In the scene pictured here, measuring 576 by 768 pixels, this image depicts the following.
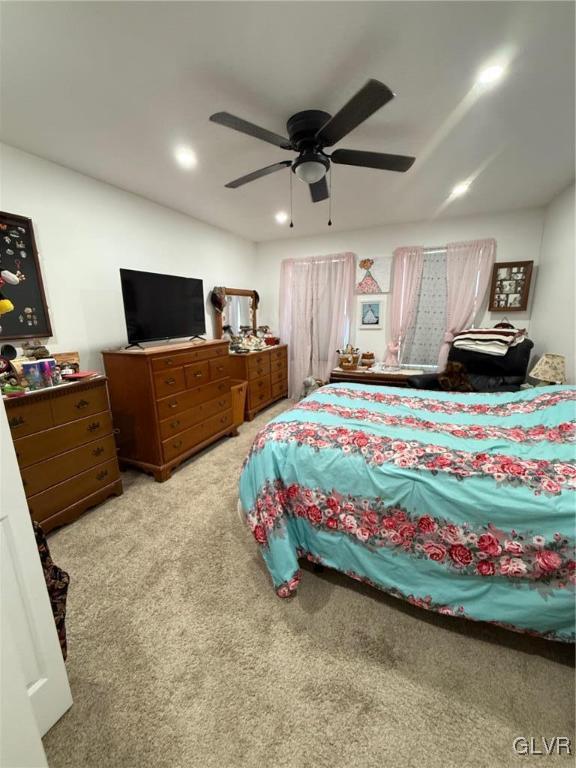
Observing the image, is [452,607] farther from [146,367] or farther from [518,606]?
[146,367]

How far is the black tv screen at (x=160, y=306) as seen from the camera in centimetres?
264

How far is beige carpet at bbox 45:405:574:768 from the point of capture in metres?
1.00

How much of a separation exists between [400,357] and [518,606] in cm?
324

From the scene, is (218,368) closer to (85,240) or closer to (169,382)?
(169,382)

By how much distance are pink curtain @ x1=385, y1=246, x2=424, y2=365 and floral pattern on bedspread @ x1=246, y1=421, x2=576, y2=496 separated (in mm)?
2757

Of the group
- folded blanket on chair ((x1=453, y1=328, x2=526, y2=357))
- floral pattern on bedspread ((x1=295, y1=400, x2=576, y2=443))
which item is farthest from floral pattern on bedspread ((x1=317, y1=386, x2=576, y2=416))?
folded blanket on chair ((x1=453, y1=328, x2=526, y2=357))

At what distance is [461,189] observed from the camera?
277 cm

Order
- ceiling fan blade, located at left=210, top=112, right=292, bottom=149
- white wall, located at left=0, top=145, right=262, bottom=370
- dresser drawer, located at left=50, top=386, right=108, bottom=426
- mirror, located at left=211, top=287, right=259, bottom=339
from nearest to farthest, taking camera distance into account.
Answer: ceiling fan blade, located at left=210, top=112, right=292, bottom=149 < dresser drawer, located at left=50, top=386, right=108, bottom=426 < white wall, located at left=0, top=145, right=262, bottom=370 < mirror, located at left=211, top=287, right=259, bottom=339

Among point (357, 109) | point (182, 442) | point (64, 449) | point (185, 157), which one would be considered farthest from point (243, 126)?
point (182, 442)

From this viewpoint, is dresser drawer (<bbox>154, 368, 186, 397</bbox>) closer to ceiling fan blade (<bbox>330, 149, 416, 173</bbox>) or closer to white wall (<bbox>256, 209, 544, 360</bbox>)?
ceiling fan blade (<bbox>330, 149, 416, 173</bbox>)

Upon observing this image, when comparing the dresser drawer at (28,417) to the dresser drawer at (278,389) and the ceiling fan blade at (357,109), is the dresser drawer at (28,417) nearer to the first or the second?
the ceiling fan blade at (357,109)

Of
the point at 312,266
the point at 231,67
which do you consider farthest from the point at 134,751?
the point at 312,266

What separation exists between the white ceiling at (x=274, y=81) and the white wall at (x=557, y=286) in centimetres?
46

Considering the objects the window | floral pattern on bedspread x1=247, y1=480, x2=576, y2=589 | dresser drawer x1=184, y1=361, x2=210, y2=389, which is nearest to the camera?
floral pattern on bedspread x1=247, y1=480, x2=576, y2=589
